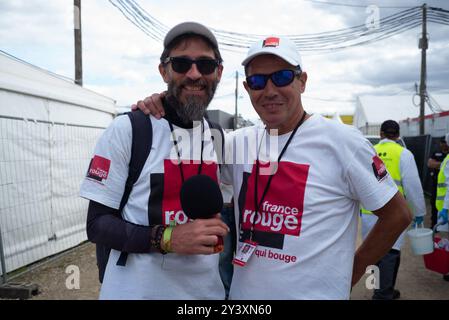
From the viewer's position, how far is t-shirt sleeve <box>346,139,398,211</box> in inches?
74.6

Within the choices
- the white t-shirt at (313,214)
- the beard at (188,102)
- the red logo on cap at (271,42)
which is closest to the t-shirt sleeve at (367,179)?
the white t-shirt at (313,214)

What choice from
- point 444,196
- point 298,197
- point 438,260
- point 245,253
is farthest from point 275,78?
point 444,196

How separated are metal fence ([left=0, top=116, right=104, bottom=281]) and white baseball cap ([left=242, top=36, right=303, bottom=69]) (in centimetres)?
451

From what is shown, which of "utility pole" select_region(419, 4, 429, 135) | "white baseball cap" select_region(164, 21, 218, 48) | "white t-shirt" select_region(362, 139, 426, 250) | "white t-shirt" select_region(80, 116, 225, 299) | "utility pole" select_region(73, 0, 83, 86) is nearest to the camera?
"white t-shirt" select_region(80, 116, 225, 299)

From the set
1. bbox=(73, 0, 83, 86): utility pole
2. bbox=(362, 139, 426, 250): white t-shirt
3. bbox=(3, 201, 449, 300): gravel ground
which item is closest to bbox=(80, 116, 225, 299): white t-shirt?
bbox=(3, 201, 449, 300): gravel ground

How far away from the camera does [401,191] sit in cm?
488

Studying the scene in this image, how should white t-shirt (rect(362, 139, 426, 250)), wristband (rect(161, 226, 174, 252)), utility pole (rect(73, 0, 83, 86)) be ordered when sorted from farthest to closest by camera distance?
1. utility pole (rect(73, 0, 83, 86))
2. white t-shirt (rect(362, 139, 426, 250))
3. wristband (rect(161, 226, 174, 252))

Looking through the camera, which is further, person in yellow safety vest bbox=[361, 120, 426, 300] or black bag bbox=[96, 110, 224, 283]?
person in yellow safety vest bbox=[361, 120, 426, 300]

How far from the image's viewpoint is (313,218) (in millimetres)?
1876

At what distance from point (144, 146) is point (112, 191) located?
0.84 feet

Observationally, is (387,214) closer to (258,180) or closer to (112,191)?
(258,180)

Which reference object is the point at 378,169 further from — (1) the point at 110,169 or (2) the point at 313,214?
(1) the point at 110,169

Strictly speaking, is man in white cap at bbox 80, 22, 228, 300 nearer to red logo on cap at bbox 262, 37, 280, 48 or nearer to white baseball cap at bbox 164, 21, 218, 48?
white baseball cap at bbox 164, 21, 218, 48

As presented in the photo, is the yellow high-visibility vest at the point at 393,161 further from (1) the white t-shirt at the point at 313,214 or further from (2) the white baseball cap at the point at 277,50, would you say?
(2) the white baseball cap at the point at 277,50
